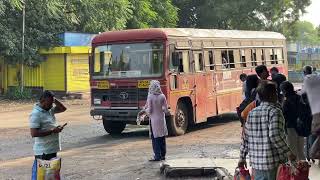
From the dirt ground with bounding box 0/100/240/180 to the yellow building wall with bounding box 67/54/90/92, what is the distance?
11387mm

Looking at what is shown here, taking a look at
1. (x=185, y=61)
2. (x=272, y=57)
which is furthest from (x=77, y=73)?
(x=185, y=61)

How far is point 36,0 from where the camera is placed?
2827cm

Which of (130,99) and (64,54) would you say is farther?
(64,54)

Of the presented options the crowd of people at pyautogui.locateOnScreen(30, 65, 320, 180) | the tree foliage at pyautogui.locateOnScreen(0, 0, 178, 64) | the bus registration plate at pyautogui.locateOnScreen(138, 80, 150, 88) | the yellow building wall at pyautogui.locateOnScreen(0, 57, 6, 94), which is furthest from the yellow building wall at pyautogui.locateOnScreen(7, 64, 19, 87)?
the crowd of people at pyautogui.locateOnScreen(30, 65, 320, 180)

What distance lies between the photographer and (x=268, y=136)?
5.11 metres

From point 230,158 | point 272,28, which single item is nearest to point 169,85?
point 230,158

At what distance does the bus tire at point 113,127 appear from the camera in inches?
602

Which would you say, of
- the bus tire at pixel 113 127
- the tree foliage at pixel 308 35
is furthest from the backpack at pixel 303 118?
the tree foliage at pixel 308 35

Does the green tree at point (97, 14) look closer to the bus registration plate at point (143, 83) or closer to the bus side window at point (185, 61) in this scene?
the bus side window at point (185, 61)

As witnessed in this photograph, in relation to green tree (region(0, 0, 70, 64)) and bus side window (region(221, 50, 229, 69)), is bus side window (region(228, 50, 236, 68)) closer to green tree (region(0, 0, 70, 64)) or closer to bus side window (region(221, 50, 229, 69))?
bus side window (region(221, 50, 229, 69))

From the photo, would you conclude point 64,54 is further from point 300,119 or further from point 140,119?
point 300,119

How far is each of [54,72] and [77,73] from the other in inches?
52.9

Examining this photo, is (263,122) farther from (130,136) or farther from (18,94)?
(18,94)

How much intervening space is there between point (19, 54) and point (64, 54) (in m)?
2.65
